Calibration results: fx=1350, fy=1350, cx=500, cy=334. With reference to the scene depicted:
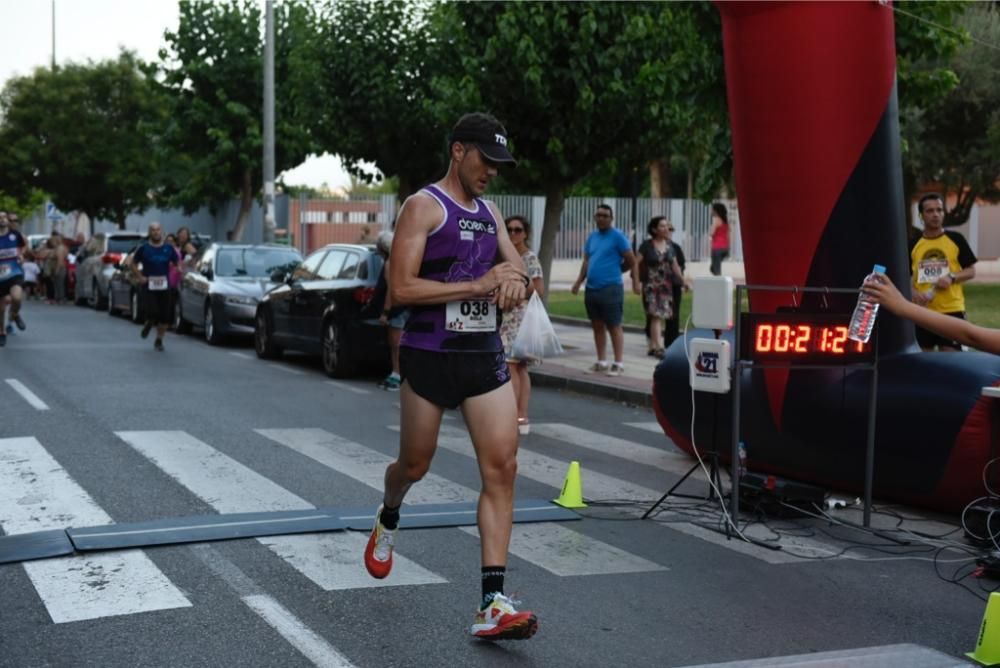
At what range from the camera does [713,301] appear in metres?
7.75

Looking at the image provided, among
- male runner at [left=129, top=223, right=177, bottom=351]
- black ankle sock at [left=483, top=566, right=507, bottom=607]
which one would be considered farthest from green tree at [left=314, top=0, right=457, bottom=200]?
black ankle sock at [left=483, top=566, right=507, bottom=607]

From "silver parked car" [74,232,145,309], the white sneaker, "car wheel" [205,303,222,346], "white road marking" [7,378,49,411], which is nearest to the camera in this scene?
the white sneaker

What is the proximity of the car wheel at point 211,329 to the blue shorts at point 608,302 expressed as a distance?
23.3 feet

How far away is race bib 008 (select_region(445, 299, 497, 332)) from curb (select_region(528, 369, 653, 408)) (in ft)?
25.1

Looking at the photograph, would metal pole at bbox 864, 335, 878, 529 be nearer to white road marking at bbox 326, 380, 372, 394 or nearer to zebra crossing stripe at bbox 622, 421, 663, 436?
zebra crossing stripe at bbox 622, 421, 663, 436

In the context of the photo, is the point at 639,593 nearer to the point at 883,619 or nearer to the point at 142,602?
the point at 883,619

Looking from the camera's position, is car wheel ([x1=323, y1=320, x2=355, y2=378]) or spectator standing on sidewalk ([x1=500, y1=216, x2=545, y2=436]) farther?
car wheel ([x1=323, y1=320, x2=355, y2=378])

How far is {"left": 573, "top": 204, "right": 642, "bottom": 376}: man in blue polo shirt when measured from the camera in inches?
611

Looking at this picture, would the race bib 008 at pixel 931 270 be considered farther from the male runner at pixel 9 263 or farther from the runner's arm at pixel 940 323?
the male runner at pixel 9 263

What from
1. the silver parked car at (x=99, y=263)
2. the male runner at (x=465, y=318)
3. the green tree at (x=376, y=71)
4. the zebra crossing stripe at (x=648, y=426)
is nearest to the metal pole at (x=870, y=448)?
the male runner at (x=465, y=318)

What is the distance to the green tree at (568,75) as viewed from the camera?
18.0 meters

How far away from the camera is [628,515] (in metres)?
8.08

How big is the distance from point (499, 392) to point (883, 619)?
1993 millimetres

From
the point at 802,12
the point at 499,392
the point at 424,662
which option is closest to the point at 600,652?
the point at 424,662
